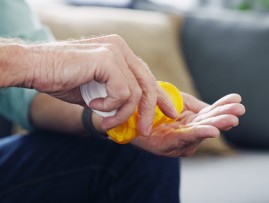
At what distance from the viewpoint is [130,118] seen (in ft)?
2.47

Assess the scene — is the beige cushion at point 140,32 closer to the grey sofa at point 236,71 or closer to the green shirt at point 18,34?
the grey sofa at point 236,71

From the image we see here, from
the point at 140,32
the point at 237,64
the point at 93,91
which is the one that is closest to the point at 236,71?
the point at 237,64

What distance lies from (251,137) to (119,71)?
111cm

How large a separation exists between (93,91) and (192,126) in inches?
6.5

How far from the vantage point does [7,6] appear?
3.62ft

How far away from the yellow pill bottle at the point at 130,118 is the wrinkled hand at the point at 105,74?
0.01 meters

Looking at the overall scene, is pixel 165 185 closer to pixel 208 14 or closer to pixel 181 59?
pixel 181 59

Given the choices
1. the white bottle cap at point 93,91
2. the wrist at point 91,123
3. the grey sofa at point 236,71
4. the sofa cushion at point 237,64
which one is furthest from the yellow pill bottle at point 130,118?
the sofa cushion at point 237,64

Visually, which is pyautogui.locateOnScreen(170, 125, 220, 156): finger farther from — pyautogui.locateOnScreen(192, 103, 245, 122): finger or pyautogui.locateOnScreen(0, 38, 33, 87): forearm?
pyautogui.locateOnScreen(0, 38, 33, 87): forearm

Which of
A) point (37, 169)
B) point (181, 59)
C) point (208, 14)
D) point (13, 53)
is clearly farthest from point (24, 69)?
point (208, 14)

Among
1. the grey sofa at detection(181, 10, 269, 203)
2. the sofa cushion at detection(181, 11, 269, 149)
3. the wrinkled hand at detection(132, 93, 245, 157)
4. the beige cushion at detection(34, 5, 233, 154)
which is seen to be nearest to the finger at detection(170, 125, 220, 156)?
the wrinkled hand at detection(132, 93, 245, 157)

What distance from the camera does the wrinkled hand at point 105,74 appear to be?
2.19ft

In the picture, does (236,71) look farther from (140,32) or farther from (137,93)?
(137,93)

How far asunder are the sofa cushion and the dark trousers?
74cm
